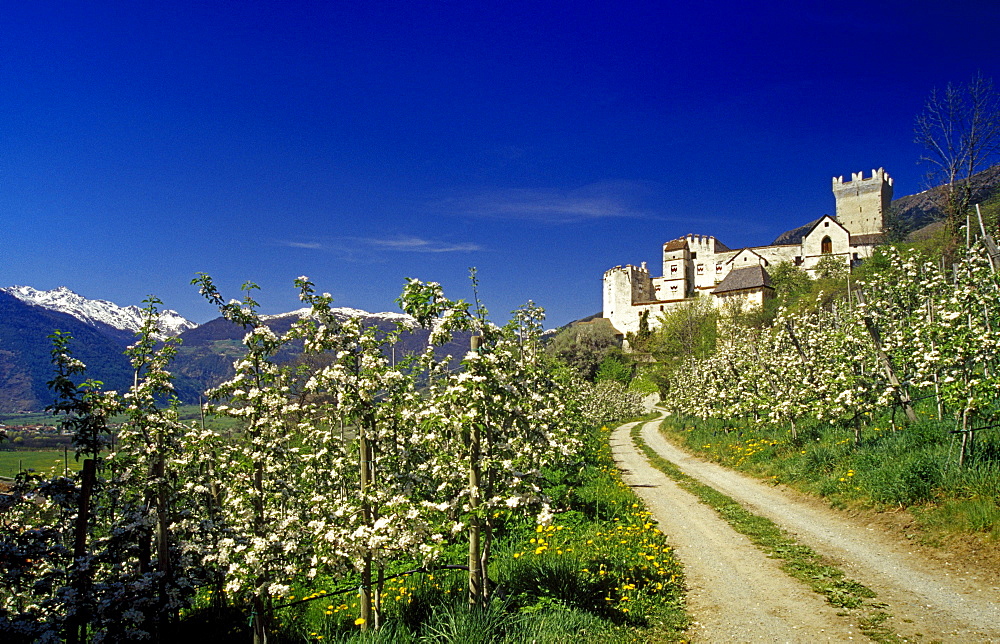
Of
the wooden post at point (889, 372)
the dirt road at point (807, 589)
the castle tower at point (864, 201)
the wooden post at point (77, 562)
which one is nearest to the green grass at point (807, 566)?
the dirt road at point (807, 589)

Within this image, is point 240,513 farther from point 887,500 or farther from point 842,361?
point 842,361

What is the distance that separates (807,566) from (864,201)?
403 feet

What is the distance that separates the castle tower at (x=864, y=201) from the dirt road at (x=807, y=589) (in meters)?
113

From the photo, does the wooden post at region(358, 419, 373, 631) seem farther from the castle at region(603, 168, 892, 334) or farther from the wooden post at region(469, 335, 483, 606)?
the castle at region(603, 168, 892, 334)

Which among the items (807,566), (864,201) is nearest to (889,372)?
(807,566)

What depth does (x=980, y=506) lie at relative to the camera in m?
9.55

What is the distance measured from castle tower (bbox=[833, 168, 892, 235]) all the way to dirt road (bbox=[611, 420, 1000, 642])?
113 meters

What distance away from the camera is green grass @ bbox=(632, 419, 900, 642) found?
7.34 m

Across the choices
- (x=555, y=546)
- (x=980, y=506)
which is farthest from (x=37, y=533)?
(x=980, y=506)

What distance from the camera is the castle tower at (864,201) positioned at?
106 metres

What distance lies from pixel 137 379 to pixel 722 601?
8.71 metres

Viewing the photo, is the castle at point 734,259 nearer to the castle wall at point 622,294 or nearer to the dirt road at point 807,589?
the castle wall at point 622,294

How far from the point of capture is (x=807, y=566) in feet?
31.3

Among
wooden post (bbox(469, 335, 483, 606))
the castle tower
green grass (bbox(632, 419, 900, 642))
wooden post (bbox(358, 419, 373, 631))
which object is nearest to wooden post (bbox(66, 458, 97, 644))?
wooden post (bbox(358, 419, 373, 631))
